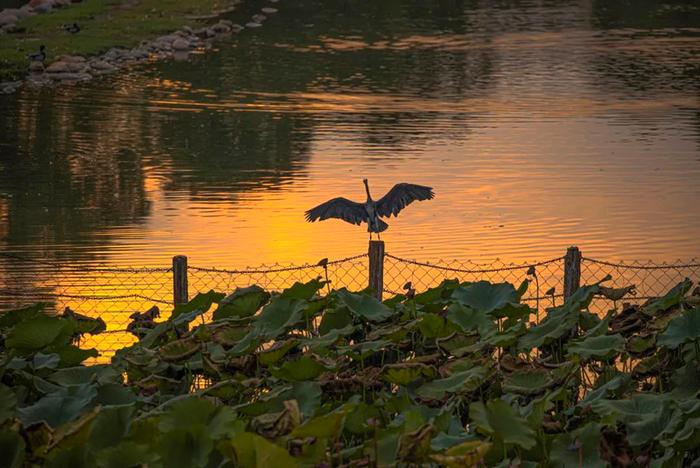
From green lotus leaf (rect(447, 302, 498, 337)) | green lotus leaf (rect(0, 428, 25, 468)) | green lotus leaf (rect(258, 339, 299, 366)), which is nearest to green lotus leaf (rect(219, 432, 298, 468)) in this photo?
green lotus leaf (rect(0, 428, 25, 468))

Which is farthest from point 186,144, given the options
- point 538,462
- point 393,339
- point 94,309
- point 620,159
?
point 538,462

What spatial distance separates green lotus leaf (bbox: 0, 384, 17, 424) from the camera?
7.44 m

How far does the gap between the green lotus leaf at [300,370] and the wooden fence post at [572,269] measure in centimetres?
398

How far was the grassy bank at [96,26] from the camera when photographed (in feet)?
115

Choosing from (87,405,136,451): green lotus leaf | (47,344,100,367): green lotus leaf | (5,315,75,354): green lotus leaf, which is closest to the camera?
(87,405,136,451): green lotus leaf

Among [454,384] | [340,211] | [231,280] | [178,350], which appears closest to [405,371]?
[454,384]

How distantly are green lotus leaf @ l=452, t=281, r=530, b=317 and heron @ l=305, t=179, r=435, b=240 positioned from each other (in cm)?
297

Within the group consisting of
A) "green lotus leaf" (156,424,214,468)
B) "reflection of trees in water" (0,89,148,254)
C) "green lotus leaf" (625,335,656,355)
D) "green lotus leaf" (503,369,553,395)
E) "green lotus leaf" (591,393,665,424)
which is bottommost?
"reflection of trees in water" (0,89,148,254)

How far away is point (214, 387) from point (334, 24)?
34.7 m

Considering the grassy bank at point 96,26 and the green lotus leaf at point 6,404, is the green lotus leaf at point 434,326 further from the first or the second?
the grassy bank at point 96,26

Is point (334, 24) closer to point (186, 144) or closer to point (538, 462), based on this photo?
point (186, 144)

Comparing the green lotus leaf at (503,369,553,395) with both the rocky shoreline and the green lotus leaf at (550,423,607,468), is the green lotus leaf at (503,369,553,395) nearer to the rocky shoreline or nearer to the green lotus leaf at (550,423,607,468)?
the green lotus leaf at (550,423,607,468)

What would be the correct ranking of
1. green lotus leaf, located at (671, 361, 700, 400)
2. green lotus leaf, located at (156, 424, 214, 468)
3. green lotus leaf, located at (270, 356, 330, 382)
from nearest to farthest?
green lotus leaf, located at (156, 424, 214, 468) < green lotus leaf, located at (270, 356, 330, 382) < green lotus leaf, located at (671, 361, 700, 400)

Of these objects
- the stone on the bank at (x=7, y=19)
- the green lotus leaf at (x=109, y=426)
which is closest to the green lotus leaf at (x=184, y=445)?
the green lotus leaf at (x=109, y=426)
